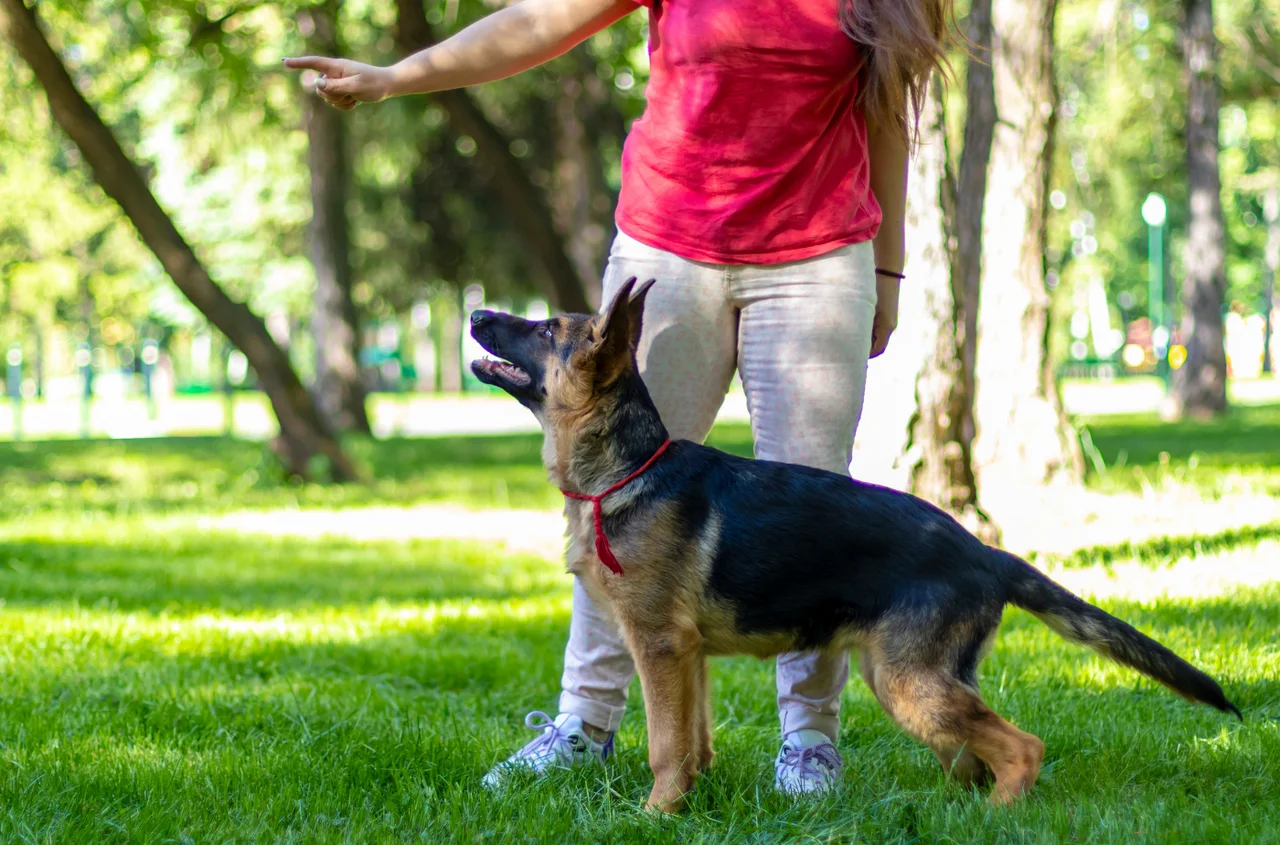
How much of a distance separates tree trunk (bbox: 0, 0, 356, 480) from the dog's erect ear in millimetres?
10001

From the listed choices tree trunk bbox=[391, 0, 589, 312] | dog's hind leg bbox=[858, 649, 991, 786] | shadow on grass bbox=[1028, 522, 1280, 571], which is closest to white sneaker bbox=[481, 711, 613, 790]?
dog's hind leg bbox=[858, 649, 991, 786]

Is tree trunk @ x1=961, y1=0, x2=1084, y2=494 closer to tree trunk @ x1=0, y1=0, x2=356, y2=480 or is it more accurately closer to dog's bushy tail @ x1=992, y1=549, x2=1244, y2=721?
tree trunk @ x1=0, y1=0, x2=356, y2=480

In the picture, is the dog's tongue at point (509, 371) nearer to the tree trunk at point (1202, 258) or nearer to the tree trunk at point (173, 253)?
the tree trunk at point (173, 253)

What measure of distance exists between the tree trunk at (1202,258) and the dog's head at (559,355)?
22366mm

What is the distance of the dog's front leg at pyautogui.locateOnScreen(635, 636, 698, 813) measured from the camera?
382 cm

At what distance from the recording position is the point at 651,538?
3.90 m

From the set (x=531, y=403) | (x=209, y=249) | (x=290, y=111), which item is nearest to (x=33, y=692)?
(x=531, y=403)

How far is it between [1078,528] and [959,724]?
6.50 m

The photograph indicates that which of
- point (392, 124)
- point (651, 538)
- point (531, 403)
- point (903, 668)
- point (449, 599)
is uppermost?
point (392, 124)

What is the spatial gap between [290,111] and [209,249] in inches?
594

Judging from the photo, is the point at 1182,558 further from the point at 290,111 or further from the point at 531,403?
the point at 290,111

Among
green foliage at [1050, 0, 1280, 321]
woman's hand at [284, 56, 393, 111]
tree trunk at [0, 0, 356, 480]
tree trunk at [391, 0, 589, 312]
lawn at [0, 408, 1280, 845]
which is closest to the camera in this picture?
lawn at [0, 408, 1280, 845]

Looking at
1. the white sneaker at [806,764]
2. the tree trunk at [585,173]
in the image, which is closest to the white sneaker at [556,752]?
the white sneaker at [806,764]

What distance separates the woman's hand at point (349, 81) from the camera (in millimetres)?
3973
